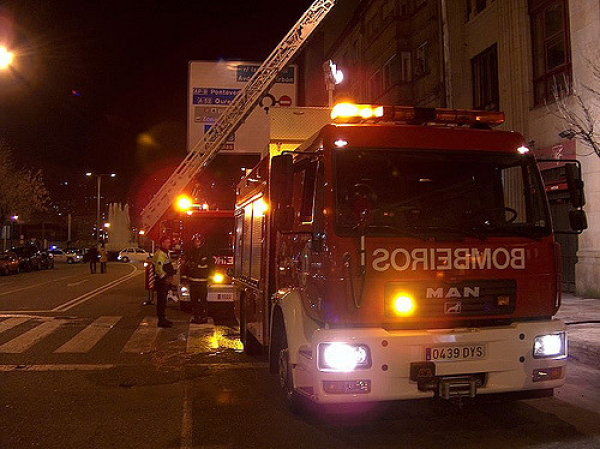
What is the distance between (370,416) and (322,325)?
1.32 m

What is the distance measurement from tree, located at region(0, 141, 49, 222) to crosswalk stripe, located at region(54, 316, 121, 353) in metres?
32.6

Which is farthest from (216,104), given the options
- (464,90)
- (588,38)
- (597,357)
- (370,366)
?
(370,366)

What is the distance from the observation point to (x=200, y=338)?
970 centimetres

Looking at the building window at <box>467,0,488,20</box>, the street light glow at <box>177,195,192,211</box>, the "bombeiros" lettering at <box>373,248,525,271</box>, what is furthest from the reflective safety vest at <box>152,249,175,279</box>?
the building window at <box>467,0,488,20</box>

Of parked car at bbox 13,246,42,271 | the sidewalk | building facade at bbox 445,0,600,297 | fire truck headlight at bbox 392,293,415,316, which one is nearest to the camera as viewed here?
fire truck headlight at bbox 392,293,415,316

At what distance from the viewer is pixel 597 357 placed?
7.55 metres

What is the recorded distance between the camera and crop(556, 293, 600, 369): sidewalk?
25.4 feet

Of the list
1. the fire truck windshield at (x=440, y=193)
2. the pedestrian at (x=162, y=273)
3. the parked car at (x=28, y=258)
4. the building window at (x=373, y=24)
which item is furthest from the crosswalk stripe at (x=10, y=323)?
the parked car at (x=28, y=258)

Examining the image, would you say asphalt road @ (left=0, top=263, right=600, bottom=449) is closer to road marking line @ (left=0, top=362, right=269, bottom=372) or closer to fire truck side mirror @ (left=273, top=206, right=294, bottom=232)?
road marking line @ (left=0, top=362, right=269, bottom=372)

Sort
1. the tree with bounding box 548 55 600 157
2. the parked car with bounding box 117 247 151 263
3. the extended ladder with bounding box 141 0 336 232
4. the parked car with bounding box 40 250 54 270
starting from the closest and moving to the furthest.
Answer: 1. the tree with bounding box 548 55 600 157
2. the extended ladder with bounding box 141 0 336 232
3. the parked car with bounding box 40 250 54 270
4. the parked car with bounding box 117 247 151 263

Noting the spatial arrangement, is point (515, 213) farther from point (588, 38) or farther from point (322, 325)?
point (588, 38)

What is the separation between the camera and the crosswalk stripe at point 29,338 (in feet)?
28.5

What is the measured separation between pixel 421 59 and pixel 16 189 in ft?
105

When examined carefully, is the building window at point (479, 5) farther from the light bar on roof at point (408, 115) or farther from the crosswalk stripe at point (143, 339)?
the light bar on roof at point (408, 115)
